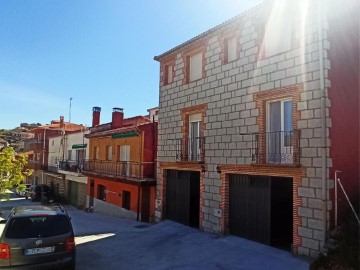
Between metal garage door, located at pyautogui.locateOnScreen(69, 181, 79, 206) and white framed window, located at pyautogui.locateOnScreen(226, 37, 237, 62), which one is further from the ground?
white framed window, located at pyautogui.locateOnScreen(226, 37, 237, 62)

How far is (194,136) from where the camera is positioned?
1492 centimetres

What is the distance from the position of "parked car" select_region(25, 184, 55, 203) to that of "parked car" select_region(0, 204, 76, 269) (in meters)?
27.9

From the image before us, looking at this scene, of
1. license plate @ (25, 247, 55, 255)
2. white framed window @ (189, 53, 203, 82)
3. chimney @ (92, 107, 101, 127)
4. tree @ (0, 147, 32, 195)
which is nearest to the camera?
license plate @ (25, 247, 55, 255)

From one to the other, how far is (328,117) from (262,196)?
3.40 m

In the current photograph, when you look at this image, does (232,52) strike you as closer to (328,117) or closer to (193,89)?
(193,89)

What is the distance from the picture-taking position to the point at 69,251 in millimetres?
8148

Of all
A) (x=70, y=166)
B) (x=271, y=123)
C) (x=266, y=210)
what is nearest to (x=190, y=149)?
(x=271, y=123)

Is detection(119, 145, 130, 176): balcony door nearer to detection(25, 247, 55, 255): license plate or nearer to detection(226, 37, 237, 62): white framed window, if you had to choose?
detection(226, 37, 237, 62): white framed window

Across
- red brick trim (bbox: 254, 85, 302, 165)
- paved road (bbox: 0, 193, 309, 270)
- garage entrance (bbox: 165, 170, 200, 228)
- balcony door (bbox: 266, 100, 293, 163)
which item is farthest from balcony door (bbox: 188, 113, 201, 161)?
balcony door (bbox: 266, 100, 293, 163)

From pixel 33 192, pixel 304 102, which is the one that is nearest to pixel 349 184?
pixel 304 102

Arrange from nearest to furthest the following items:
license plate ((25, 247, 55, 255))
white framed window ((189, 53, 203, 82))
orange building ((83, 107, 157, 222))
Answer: license plate ((25, 247, 55, 255)), white framed window ((189, 53, 203, 82)), orange building ((83, 107, 157, 222))

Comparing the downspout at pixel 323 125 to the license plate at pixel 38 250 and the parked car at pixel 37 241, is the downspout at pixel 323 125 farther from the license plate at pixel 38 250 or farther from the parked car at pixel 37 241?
the license plate at pixel 38 250

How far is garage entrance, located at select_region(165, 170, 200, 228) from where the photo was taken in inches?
585

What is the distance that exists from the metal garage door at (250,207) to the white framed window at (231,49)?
14.9 ft
